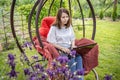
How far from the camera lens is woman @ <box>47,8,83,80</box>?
302 cm

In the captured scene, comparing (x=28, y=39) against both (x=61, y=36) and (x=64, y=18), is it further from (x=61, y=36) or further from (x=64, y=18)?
(x=64, y=18)

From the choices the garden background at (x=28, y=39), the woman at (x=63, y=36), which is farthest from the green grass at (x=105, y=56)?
the woman at (x=63, y=36)

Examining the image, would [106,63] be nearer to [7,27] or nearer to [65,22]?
[65,22]

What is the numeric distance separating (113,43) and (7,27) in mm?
2482

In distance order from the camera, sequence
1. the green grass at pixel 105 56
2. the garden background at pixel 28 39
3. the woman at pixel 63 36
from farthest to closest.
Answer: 1. the garden background at pixel 28 39
2. the green grass at pixel 105 56
3. the woman at pixel 63 36

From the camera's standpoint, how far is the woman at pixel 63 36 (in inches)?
119

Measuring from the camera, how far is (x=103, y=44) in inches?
238

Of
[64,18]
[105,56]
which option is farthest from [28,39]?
[64,18]

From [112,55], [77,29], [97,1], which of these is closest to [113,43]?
[112,55]

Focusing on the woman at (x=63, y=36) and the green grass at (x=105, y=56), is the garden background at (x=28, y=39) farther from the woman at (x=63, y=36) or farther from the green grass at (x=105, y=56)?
the woman at (x=63, y=36)

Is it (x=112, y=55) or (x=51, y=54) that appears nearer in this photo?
(x=51, y=54)

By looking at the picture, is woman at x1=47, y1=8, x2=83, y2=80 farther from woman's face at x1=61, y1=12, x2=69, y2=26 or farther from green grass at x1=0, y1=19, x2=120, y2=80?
green grass at x1=0, y1=19, x2=120, y2=80

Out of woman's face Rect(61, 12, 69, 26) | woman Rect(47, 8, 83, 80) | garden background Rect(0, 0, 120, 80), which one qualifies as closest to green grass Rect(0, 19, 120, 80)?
garden background Rect(0, 0, 120, 80)

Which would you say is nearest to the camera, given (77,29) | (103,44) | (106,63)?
(106,63)
